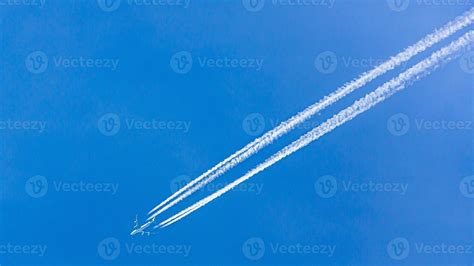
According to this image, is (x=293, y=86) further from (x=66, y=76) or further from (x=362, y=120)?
(x=66, y=76)

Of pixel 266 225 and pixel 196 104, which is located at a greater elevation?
pixel 196 104

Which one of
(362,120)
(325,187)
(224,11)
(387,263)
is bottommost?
(387,263)

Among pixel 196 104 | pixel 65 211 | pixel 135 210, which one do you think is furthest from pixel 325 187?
pixel 65 211
